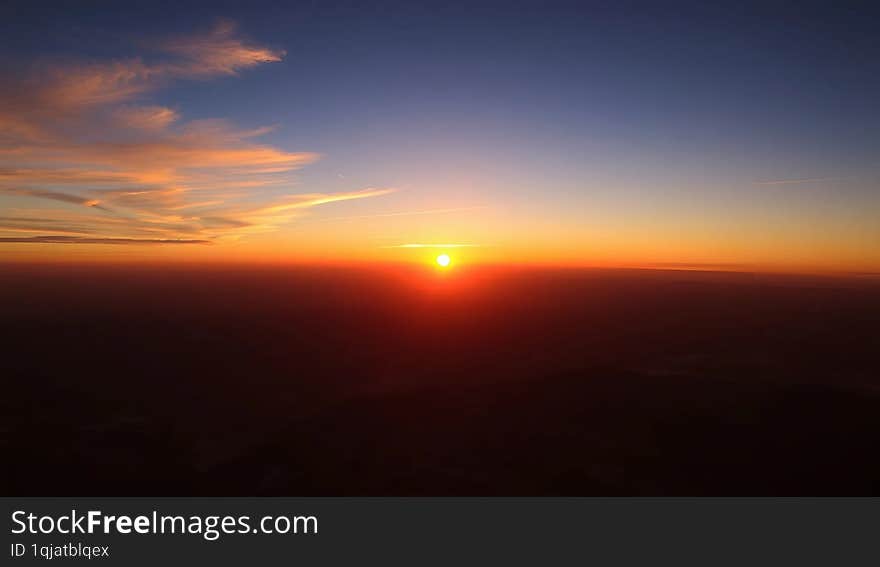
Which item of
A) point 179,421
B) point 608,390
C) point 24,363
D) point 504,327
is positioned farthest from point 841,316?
point 24,363

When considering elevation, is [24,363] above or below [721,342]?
above

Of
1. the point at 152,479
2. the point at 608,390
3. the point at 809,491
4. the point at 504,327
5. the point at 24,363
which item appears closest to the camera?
the point at 809,491

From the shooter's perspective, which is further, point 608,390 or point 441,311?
point 441,311

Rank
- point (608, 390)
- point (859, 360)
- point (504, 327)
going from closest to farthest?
point (608, 390) → point (859, 360) → point (504, 327)

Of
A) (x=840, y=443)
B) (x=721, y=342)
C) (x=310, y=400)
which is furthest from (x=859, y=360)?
(x=310, y=400)
